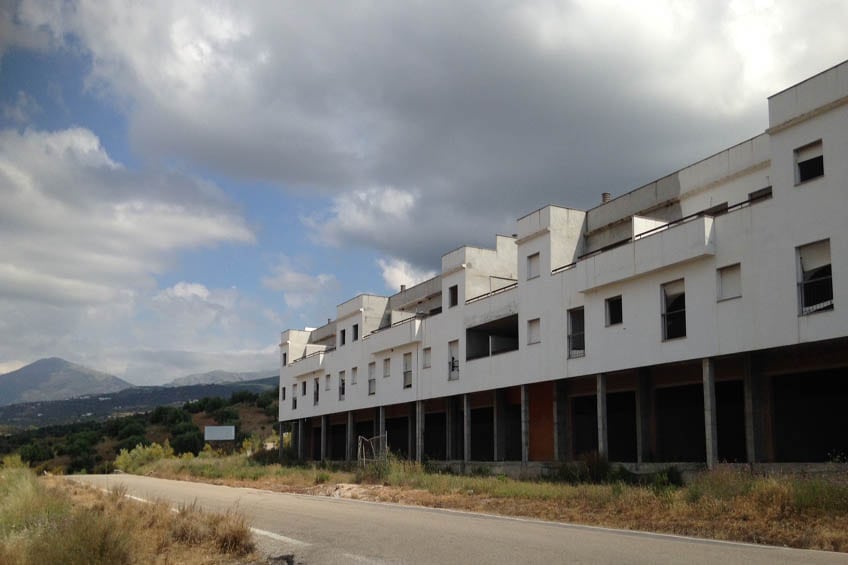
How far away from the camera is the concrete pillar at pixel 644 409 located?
1166 inches

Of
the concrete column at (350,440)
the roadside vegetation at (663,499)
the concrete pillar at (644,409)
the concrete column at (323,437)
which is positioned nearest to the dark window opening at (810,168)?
the roadside vegetation at (663,499)

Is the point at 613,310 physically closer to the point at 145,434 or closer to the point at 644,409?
the point at 644,409

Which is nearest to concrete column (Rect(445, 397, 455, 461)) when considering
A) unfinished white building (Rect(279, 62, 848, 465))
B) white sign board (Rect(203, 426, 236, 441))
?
unfinished white building (Rect(279, 62, 848, 465))

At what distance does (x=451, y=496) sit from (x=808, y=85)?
15126 millimetres

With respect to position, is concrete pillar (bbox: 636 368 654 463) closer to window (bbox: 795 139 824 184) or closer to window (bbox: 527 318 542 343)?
window (bbox: 527 318 542 343)

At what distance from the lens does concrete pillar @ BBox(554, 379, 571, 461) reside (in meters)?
33.1

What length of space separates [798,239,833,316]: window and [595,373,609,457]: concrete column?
8.74m

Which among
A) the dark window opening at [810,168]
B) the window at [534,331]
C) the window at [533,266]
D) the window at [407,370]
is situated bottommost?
the window at [407,370]

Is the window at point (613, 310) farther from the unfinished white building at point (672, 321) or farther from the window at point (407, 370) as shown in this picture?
the window at point (407, 370)

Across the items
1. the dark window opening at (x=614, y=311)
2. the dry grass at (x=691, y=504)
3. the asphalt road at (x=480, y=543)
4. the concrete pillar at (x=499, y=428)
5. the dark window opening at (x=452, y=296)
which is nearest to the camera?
the asphalt road at (x=480, y=543)

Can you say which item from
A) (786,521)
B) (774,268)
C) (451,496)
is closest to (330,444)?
(451,496)

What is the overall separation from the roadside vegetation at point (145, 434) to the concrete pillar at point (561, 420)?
50509mm

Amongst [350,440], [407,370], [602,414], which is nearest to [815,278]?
[602,414]

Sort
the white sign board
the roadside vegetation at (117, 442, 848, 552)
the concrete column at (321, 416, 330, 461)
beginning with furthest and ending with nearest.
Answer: the white sign board → the concrete column at (321, 416, 330, 461) → the roadside vegetation at (117, 442, 848, 552)
